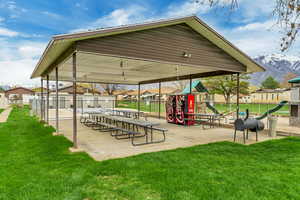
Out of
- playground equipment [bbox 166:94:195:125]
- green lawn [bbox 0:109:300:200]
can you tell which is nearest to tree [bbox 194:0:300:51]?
green lawn [bbox 0:109:300:200]

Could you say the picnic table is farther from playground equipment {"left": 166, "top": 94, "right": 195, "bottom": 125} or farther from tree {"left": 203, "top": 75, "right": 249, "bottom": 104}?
tree {"left": 203, "top": 75, "right": 249, "bottom": 104}

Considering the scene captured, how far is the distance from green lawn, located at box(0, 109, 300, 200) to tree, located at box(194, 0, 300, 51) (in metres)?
2.40

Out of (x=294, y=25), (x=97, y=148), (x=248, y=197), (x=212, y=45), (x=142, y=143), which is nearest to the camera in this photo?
(x=248, y=197)

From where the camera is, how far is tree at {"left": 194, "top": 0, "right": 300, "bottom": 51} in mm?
3390

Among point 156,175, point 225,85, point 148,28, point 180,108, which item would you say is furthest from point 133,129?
point 225,85

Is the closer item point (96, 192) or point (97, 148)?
point (96, 192)

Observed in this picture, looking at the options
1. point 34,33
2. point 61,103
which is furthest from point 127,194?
point 34,33

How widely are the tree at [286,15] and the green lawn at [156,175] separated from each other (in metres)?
2.40

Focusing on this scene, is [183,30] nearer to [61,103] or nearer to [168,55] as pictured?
[168,55]

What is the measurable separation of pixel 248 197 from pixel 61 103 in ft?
73.0

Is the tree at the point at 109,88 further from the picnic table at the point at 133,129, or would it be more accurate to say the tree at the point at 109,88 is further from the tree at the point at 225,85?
the picnic table at the point at 133,129

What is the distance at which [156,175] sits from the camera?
333 cm

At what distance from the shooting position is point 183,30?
6.29 m

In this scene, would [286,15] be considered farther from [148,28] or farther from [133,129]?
[133,129]
